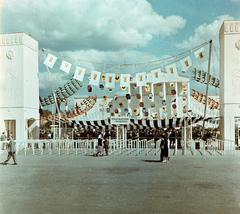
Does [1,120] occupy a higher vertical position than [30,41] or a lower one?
lower

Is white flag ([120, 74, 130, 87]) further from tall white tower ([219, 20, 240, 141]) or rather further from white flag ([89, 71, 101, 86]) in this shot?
tall white tower ([219, 20, 240, 141])

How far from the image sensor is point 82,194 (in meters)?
6.98

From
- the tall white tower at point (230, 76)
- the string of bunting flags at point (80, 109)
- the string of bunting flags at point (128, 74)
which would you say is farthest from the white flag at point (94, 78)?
the string of bunting flags at point (80, 109)

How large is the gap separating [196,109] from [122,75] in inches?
828

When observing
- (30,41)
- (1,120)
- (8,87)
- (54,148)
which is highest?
(30,41)

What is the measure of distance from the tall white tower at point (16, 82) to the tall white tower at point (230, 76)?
52.7 ft

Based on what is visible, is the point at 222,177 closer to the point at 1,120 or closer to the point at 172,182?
the point at 172,182

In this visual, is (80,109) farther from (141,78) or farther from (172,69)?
(172,69)

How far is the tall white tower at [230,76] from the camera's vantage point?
2162 cm

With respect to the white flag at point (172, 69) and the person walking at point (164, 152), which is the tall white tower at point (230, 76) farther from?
the person walking at point (164, 152)

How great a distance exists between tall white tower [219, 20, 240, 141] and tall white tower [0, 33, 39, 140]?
632 inches

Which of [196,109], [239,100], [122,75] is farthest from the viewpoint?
[196,109]

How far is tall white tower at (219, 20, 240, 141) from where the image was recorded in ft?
70.9

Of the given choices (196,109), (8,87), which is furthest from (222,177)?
(196,109)
